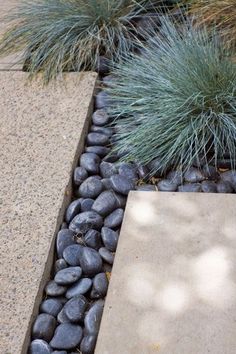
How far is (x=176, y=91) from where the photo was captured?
2.49 m

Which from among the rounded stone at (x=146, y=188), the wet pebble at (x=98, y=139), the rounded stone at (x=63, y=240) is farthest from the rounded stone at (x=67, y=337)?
the wet pebble at (x=98, y=139)

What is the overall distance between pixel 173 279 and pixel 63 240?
50 cm

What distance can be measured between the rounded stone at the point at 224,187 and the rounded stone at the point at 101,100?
0.79 metres

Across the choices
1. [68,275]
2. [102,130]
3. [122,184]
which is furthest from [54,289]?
[102,130]

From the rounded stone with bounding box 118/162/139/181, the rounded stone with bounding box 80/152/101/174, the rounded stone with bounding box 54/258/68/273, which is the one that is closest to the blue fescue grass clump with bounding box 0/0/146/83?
the rounded stone with bounding box 80/152/101/174

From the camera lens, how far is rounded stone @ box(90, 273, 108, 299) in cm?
199

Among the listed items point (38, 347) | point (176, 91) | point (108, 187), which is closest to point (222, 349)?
point (38, 347)

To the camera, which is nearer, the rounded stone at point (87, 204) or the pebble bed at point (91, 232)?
the pebble bed at point (91, 232)

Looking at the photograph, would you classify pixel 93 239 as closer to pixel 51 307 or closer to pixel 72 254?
pixel 72 254

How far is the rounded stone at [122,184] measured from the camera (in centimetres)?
236

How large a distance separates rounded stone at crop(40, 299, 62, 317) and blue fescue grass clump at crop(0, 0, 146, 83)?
1.37 metres

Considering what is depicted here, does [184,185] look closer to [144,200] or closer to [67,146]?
[144,200]

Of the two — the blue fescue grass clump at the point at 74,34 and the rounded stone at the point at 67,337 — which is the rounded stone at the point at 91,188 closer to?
the rounded stone at the point at 67,337

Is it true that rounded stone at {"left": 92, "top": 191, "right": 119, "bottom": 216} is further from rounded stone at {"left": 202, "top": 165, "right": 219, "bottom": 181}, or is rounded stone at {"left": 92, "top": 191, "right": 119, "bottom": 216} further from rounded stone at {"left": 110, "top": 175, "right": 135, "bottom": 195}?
rounded stone at {"left": 202, "top": 165, "right": 219, "bottom": 181}
